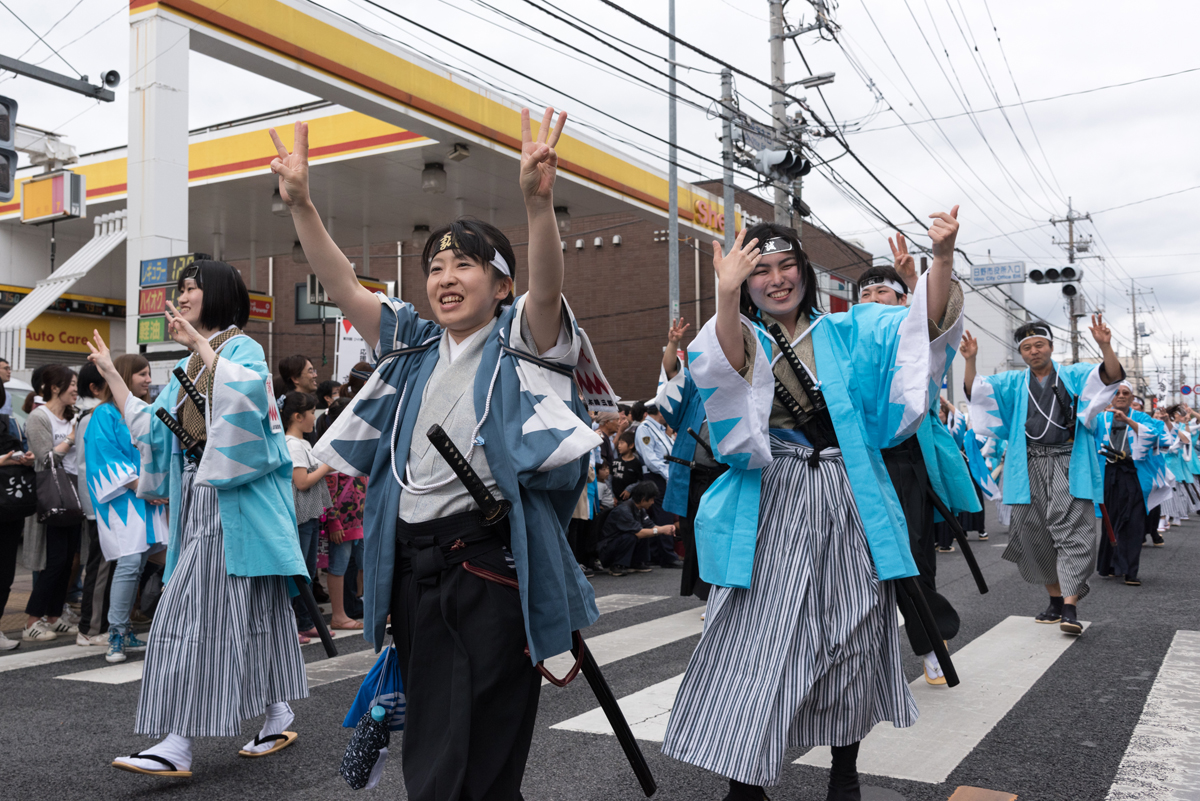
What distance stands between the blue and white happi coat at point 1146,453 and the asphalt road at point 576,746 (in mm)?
4724

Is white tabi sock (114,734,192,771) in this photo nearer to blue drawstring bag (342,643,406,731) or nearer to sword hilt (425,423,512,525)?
blue drawstring bag (342,643,406,731)

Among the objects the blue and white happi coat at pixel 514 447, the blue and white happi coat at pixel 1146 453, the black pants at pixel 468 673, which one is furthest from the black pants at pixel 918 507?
the blue and white happi coat at pixel 1146 453

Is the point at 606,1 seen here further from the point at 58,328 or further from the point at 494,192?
the point at 58,328

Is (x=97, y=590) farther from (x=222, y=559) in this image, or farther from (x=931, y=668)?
(x=931, y=668)

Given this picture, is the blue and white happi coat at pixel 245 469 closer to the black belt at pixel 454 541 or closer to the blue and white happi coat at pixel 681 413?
the black belt at pixel 454 541

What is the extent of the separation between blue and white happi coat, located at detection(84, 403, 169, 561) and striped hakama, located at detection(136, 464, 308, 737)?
2652 mm

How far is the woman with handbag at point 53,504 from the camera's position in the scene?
6391mm

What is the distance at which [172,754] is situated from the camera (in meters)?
3.52

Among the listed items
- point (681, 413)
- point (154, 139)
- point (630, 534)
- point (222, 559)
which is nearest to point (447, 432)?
point (222, 559)

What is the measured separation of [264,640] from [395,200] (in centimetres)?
1304

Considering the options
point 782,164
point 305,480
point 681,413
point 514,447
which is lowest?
point 305,480

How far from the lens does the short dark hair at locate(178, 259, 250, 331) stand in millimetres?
Answer: 3740

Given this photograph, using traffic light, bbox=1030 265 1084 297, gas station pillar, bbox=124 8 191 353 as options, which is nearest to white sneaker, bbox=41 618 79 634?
gas station pillar, bbox=124 8 191 353

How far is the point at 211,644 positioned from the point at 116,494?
10.2ft
